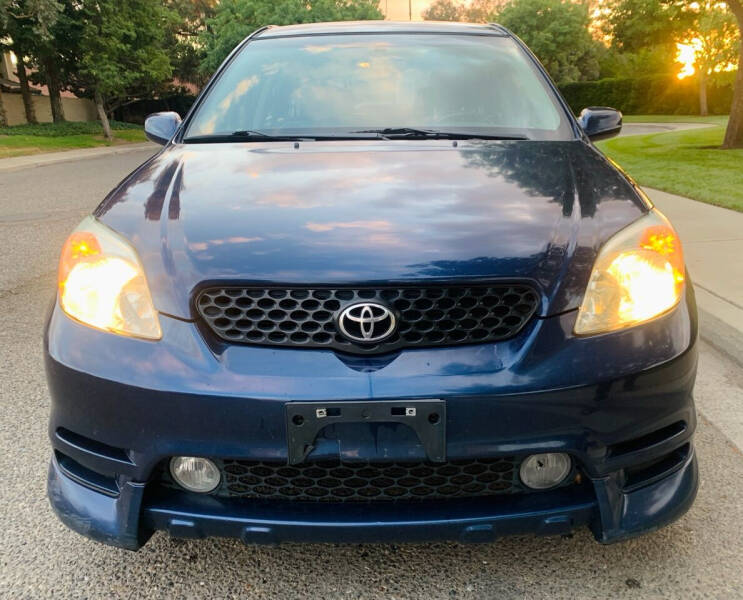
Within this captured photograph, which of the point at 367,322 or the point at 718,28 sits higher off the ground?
the point at 718,28

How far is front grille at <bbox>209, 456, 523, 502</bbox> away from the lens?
1661 mm

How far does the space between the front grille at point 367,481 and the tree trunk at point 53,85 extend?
105ft

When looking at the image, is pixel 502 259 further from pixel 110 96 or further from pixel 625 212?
pixel 110 96

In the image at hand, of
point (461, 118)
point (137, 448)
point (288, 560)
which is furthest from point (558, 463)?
point (461, 118)

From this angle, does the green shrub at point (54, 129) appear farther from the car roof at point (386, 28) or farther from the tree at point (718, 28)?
the car roof at point (386, 28)

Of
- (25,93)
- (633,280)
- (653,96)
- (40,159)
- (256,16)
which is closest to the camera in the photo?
(633,280)

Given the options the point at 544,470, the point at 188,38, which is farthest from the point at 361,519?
the point at 188,38

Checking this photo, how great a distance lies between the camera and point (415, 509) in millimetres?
1657

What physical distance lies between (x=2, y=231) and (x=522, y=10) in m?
Answer: 54.0

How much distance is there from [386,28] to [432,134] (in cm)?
110

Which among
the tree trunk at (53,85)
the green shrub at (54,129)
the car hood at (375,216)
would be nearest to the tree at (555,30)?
the green shrub at (54,129)

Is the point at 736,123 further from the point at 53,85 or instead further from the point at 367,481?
the point at 53,85

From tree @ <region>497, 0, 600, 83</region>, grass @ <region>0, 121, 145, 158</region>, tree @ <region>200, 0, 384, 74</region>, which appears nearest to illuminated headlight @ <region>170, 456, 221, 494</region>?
grass @ <region>0, 121, 145, 158</region>

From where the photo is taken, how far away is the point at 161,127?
311cm
